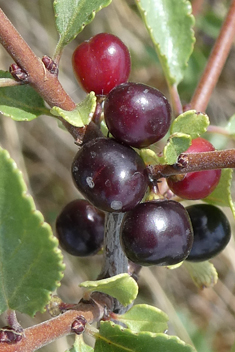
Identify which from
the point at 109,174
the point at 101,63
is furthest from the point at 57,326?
the point at 101,63

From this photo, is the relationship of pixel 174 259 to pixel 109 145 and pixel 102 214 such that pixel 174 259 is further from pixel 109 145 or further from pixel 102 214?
pixel 102 214

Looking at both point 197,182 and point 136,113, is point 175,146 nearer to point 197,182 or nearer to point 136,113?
point 136,113

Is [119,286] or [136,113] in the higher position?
Result: [136,113]

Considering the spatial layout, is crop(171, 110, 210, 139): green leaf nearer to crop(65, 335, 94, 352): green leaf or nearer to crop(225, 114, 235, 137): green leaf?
crop(65, 335, 94, 352): green leaf

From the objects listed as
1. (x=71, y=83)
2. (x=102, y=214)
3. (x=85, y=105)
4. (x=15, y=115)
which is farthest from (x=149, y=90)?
(x=71, y=83)

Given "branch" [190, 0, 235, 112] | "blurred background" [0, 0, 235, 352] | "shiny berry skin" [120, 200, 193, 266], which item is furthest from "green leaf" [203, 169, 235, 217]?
"blurred background" [0, 0, 235, 352]

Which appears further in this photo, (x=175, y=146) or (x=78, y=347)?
(x=78, y=347)
